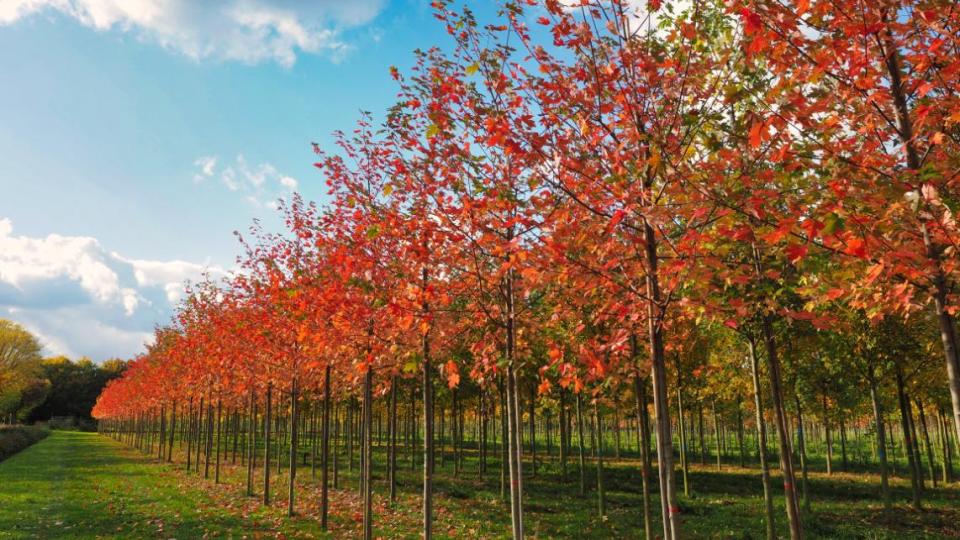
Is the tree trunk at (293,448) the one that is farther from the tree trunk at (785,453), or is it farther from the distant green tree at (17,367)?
the distant green tree at (17,367)

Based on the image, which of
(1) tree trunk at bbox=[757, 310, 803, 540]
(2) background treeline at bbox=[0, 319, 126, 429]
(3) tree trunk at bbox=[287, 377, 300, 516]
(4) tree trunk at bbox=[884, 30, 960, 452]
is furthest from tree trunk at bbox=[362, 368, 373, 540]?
(2) background treeline at bbox=[0, 319, 126, 429]

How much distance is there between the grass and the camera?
531 inches

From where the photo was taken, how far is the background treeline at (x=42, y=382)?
77.8m

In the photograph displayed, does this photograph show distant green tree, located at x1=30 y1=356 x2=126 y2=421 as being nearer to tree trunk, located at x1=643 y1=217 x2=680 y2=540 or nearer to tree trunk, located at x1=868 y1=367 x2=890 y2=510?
tree trunk, located at x1=868 y1=367 x2=890 y2=510

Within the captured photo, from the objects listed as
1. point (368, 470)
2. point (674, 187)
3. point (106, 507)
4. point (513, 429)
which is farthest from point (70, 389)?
point (674, 187)

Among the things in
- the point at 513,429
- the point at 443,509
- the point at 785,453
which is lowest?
the point at 443,509

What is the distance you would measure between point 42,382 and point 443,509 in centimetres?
10507

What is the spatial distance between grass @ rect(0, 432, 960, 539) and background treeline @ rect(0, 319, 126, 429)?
6606 cm

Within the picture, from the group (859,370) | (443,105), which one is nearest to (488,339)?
(443,105)

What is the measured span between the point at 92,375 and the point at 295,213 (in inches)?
5014

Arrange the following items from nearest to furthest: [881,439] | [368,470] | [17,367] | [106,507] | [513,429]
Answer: [513,429]
[368,470]
[881,439]
[106,507]
[17,367]

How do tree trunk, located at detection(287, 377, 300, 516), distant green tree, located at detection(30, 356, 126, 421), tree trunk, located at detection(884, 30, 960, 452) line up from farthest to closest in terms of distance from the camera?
1. distant green tree, located at detection(30, 356, 126, 421)
2. tree trunk, located at detection(287, 377, 300, 516)
3. tree trunk, located at detection(884, 30, 960, 452)

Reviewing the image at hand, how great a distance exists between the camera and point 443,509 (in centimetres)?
1645

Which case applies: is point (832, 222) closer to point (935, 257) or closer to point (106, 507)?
point (935, 257)
